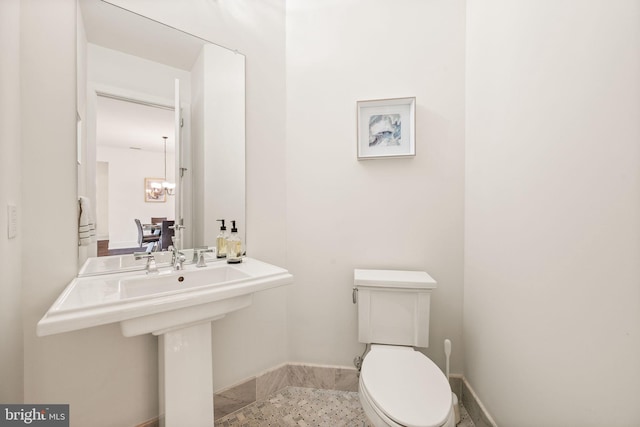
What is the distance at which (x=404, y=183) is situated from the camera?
1.63 metres

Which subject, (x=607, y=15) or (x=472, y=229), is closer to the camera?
(x=607, y=15)

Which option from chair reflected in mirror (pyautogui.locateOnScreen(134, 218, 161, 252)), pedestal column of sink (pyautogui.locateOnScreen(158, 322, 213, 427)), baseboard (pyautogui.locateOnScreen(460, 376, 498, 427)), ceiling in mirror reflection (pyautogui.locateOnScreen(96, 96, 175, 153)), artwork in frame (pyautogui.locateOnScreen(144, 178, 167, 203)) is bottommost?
baseboard (pyautogui.locateOnScreen(460, 376, 498, 427))

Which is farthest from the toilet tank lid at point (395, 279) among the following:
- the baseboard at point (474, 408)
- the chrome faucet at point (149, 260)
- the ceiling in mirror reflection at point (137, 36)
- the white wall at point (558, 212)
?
the ceiling in mirror reflection at point (137, 36)

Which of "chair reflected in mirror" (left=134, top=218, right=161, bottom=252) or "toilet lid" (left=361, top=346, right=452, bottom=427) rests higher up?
"chair reflected in mirror" (left=134, top=218, right=161, bottom=252)

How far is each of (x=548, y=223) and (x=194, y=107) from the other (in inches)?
67.7

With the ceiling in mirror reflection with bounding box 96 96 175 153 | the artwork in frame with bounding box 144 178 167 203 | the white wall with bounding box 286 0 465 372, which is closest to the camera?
the ceiling in mirror reflection with bounding box 96 96 175 153

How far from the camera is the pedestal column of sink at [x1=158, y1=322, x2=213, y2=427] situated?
3.64 feet

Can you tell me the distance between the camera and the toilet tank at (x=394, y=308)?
1429mm

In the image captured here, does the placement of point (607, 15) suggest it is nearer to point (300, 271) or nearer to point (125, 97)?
point (300, 271)

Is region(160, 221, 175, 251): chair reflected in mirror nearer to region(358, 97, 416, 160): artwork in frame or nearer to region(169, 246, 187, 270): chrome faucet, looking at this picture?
region(169, 246, 187, 270): chrome faucet

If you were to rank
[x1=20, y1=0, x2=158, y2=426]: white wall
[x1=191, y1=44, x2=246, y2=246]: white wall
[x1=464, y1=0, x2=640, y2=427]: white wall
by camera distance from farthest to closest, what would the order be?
1. [x1=191, y1=44, x2=246, y2=246]: white wall
2. [x1=20, y1=0, x2=158, y2=426]: white wall
3. [x1=464, y1=0, x2=640, y2=427]: white wall

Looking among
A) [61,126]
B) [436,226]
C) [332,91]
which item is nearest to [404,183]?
[436,226]

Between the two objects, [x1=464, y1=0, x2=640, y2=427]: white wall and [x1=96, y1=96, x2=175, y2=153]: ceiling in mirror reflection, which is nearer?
[x1=464, y1=0, x2=640, y2=427]: white wall

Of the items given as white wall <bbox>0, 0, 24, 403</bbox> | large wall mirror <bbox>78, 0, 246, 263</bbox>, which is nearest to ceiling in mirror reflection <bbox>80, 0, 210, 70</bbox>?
large wall mirror <bbox>78, 0, 246, 263</bbox>
